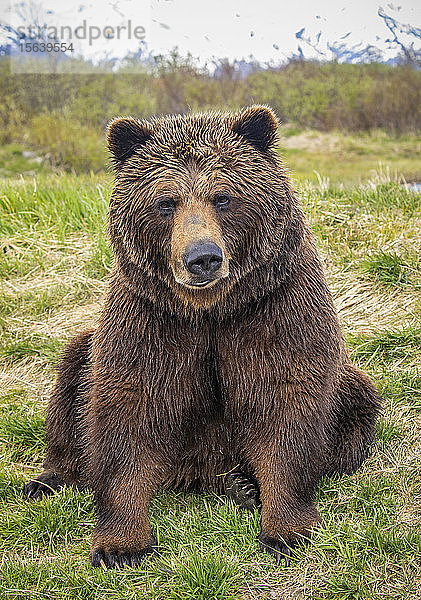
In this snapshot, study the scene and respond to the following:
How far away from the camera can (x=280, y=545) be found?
142 inches

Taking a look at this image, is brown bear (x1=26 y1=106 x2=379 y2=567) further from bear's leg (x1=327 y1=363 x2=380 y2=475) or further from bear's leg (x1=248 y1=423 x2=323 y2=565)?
bear's leg (x1=327 y1=363 x2=380 y2=475)

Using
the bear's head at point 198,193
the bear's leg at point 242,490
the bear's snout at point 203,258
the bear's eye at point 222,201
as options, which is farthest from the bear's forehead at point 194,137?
the bear's leg at point 242,490

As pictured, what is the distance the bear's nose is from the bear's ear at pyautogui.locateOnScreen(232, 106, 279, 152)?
0.74 metres

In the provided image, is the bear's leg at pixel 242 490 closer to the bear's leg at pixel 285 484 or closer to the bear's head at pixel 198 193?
the bear's leg at pixel 285 484

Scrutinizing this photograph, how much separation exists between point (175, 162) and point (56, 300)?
4065 millimetres

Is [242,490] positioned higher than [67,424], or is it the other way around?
[67,424]

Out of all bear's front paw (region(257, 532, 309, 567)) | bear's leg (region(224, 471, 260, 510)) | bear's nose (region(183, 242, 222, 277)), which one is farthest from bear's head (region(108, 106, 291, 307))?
bear's front paw (region(257, 532, 309, 567))

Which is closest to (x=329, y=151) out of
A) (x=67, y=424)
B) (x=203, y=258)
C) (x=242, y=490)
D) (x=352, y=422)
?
(x=352, y=422)

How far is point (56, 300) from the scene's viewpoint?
7047 millimetres

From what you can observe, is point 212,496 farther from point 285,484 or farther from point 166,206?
point 166,206

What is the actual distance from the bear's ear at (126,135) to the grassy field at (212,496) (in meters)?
2.09

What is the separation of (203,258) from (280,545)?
1680mm

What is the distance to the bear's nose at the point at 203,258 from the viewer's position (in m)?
2.96

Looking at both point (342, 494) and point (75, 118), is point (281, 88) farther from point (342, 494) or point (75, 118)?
point (342, 494)
